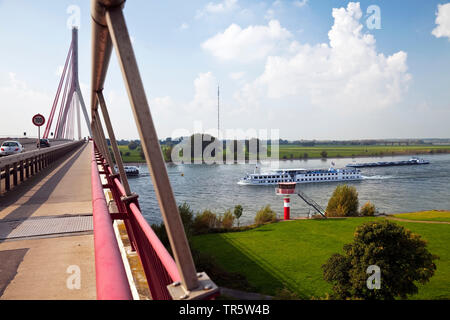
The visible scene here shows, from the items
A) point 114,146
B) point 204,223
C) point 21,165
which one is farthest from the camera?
point 204,223

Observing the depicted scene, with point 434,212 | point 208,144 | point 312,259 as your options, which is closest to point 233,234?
point 312,259

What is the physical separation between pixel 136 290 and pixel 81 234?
1266 mm

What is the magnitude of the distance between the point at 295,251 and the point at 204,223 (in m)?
9.27

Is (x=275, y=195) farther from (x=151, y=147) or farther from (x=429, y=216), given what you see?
(x=151, y=147)

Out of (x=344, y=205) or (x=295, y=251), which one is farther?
(x=344, y=205)

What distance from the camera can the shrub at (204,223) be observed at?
29.4 metres

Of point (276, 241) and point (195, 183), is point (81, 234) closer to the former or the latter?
point (276, 241)

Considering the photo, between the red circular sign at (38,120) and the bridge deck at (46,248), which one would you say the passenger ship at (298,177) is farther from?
the bridge deck at (46,248)

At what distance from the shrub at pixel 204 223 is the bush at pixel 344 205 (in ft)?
42.9

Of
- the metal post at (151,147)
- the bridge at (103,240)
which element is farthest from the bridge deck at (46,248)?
the metal post at (151,147)

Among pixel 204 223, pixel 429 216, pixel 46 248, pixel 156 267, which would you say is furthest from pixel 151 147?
pixel 429 216

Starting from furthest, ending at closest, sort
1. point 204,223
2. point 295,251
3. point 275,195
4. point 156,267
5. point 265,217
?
point 275,195, point 265,217, point 204,223, point 295,251, point 156,267

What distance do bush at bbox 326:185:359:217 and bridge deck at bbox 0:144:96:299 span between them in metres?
33.7

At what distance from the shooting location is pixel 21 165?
8016 millimetres
